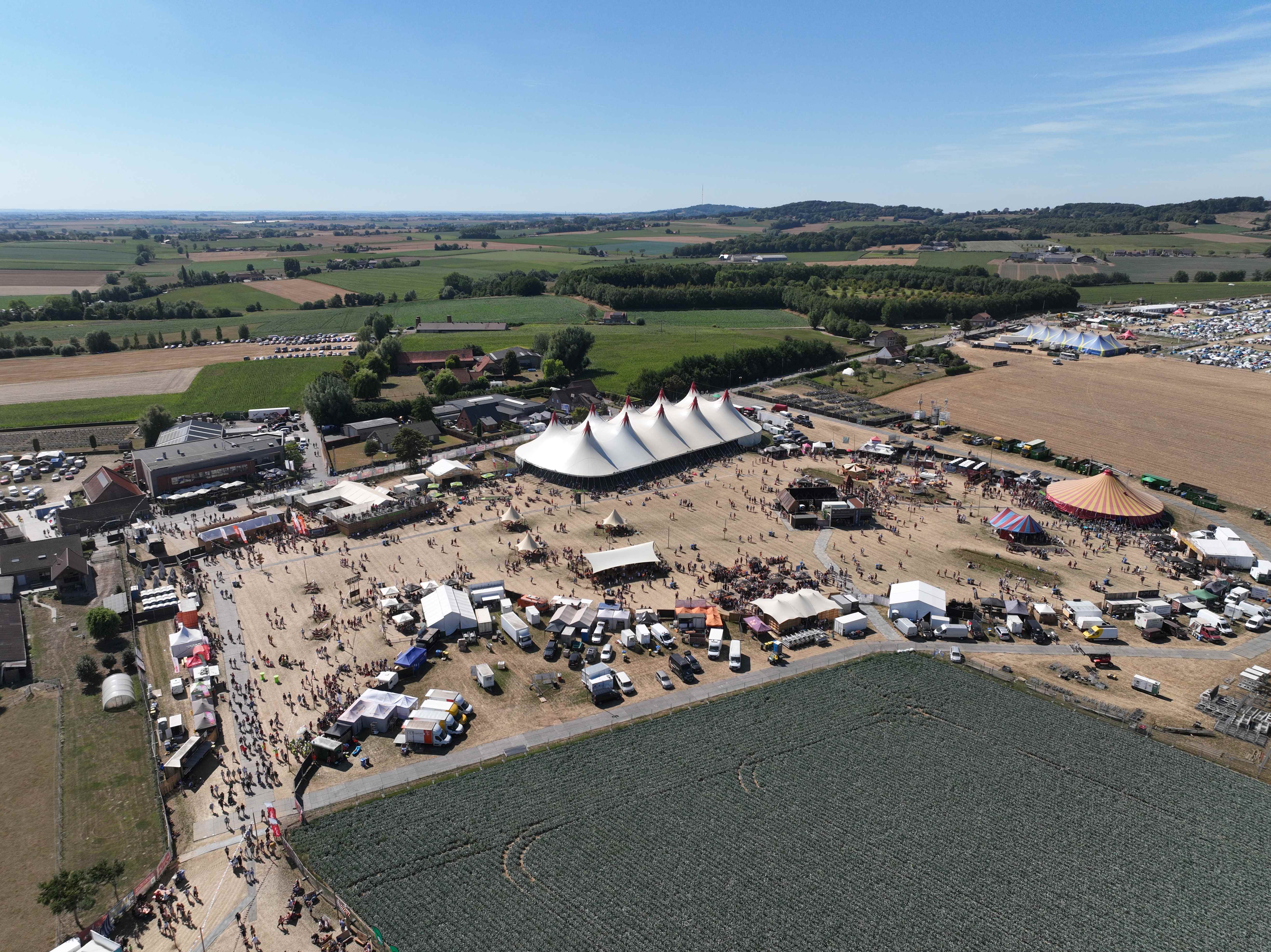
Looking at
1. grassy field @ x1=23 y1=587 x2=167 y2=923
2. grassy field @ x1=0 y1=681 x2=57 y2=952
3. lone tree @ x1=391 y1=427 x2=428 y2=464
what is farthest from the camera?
lone tree @ x1=391 y1=427 x2=428 y2=464

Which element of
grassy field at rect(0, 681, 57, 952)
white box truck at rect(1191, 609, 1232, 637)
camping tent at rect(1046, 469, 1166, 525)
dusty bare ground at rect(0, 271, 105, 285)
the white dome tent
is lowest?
grassy field at rect(0, 681, 57, 952)

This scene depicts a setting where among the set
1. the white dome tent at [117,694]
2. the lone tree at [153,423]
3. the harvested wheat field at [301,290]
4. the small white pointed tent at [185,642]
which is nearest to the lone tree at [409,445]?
the lone tree at [153,423]

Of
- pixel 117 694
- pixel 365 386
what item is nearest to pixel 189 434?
pixel 365 386

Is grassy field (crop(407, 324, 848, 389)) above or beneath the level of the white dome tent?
above

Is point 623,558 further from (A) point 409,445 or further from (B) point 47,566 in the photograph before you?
(B) point 47,566

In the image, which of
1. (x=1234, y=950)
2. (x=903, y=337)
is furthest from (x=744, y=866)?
(x=903, y=337)

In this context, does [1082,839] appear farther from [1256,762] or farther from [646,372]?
[646,372]

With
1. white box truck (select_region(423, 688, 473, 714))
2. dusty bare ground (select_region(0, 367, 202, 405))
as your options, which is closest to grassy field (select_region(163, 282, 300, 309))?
dusty bare ground (select_region(0, 367, 202, 405))

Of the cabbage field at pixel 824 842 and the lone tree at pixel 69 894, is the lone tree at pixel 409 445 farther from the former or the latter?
the lone tree at pixel 69 894

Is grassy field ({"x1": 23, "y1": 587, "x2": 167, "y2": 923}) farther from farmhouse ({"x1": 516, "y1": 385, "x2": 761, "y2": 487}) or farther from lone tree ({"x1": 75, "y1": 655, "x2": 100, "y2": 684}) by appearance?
farmhouse ({"x1": 516, "y1": 385, "x2": 761, "y2": 487})
